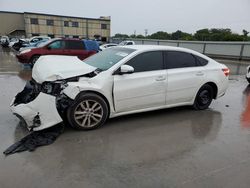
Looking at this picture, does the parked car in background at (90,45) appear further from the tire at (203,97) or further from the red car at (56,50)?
the tire at (203,97)

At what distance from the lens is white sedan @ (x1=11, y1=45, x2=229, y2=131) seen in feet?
12.9

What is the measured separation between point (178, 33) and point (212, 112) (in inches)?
2534

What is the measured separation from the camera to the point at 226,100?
6.71 meters

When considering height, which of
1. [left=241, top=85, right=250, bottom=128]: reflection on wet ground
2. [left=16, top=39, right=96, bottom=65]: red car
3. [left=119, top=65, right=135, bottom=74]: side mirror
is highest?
[left=119, top=65, right=135, bottom=74]: side mirror

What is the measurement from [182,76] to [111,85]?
1.74 m

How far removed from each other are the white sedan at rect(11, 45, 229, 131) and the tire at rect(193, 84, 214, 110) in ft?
0.08

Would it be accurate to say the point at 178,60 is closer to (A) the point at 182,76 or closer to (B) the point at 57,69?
(A) the point at 182,76

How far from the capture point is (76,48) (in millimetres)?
12578

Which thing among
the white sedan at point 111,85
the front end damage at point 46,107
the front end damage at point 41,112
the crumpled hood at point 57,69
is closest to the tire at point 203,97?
the white sedan at point 111,85

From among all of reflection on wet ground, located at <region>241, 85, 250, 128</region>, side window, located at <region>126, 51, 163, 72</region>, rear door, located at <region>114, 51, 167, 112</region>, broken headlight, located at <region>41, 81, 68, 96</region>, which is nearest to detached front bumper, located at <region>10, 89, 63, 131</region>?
broken headlight, located at <region>41, 81, 68, 96</region>

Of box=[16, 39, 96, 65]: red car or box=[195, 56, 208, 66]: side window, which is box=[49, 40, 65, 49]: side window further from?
box=[195, 56, 208, 66]: side window

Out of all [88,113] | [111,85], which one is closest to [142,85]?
[111,85]

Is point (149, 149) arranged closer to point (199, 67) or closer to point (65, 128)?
point (65, 128)

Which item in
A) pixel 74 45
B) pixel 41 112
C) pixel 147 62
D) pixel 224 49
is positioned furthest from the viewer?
pixel 224 49
